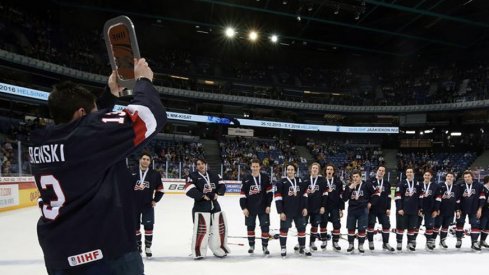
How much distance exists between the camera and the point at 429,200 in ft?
29.7

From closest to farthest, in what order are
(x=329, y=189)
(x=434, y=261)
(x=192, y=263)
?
(x=192, y=263)
(x=434, y=261)
(x=329, y=189)

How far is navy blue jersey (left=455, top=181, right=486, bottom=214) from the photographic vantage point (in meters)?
9.23

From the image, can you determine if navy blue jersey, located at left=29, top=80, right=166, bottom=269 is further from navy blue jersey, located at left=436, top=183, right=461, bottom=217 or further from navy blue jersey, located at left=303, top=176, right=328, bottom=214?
navy blue jersey, located at left=436, top=183, right=461, bottom=217

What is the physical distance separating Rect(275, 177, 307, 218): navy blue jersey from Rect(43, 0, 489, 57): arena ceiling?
17285mm

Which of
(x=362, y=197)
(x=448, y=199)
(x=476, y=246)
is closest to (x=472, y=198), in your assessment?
(x=448, y=199)

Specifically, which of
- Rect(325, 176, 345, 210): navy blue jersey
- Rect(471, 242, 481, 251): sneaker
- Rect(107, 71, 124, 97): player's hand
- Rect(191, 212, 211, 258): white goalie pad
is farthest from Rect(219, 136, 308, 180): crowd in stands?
Rect(107, 71, 124, 97): player's hand

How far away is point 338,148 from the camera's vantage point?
34938 mm

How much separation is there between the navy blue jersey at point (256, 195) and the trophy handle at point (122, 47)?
6267 mm

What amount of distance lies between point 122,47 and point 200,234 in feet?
20.0

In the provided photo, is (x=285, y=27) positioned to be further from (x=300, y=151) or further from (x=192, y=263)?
(x=192, y=263)

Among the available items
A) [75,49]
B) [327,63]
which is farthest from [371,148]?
[75,49]

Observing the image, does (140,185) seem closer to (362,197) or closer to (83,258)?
(362,197)

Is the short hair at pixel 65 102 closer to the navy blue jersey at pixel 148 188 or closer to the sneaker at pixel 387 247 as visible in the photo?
the navy blue jersey at pixel 148 188

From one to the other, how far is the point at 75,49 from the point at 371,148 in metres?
27.4
